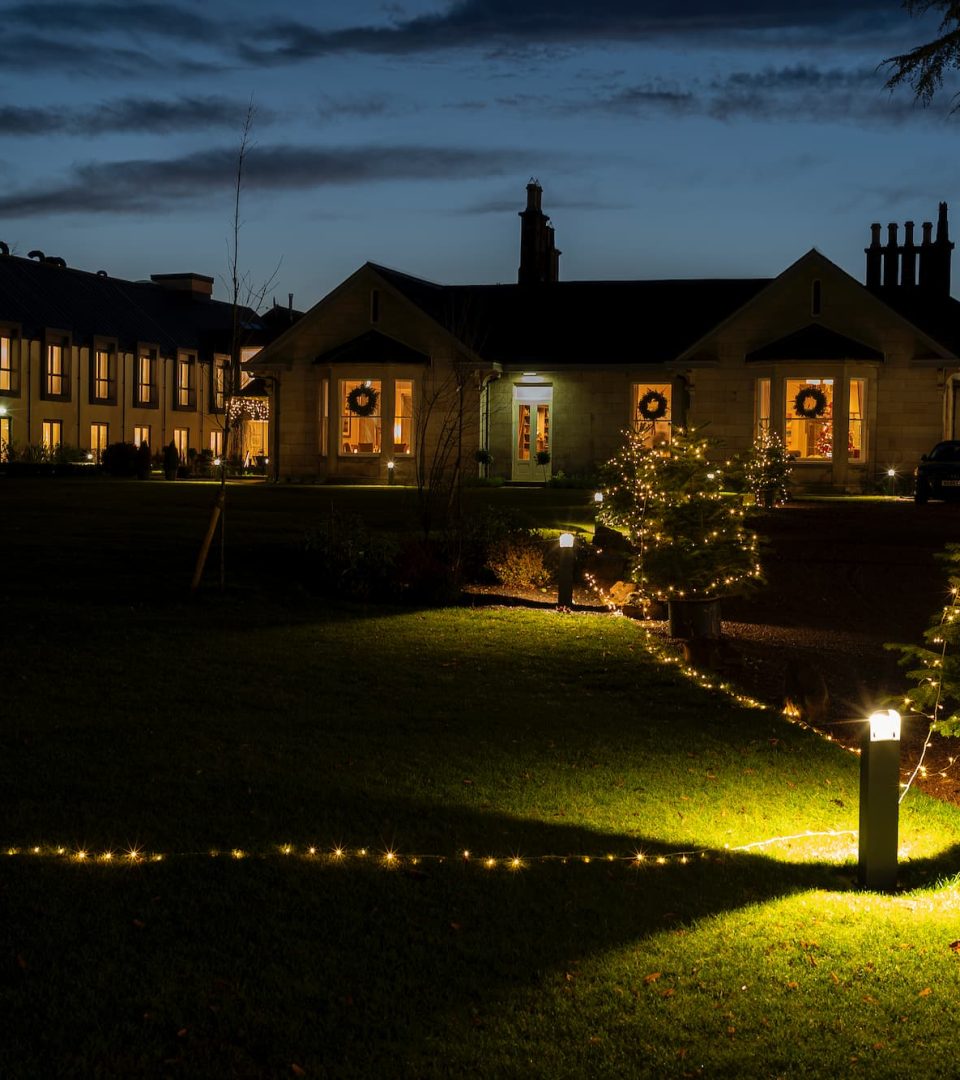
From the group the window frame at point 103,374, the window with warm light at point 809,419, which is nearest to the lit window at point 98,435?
the window frame at point 103,374

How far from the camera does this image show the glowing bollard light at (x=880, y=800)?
A: 598cm

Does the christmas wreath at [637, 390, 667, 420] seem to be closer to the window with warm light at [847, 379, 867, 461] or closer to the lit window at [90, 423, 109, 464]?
the window with warm light at [847, 379, 867, 461]

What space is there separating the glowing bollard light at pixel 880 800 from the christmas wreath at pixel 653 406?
28.5 meters

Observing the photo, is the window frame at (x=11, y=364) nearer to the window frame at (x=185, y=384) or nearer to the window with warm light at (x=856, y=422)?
the window frame at (x=185, y=384)

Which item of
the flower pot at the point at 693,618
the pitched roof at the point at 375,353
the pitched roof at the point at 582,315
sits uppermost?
the pitched roof at the point at 582,315

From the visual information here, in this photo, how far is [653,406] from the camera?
113 ft

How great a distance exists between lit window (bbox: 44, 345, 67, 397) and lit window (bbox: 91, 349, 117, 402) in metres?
1.53

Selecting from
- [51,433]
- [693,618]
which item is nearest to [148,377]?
[51,433]

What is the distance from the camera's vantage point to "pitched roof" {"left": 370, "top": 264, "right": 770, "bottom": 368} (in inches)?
1375

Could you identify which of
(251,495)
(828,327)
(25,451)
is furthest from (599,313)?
(25,451)

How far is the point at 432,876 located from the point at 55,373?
42.8 m

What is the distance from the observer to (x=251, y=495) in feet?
89.7

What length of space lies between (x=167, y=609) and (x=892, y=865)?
26.8 ft

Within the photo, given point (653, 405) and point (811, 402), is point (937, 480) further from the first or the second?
point (653, 405)
